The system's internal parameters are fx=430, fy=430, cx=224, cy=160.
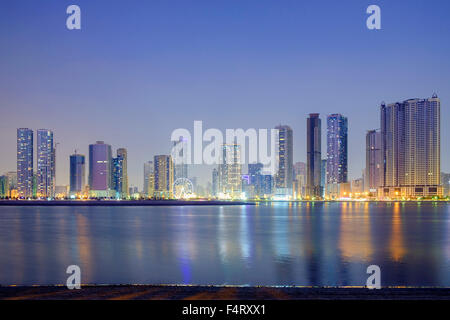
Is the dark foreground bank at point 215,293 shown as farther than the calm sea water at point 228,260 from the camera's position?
No

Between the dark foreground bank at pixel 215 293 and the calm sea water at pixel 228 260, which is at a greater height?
the dark foreground bank at pixel 215 293

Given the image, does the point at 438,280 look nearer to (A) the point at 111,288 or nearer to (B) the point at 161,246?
(A) the point at 111,288

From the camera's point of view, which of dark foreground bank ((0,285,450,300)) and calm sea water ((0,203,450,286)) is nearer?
dark foreground bank ((0,285,450,300))

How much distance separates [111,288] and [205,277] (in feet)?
41.4

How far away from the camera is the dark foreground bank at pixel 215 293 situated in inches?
444

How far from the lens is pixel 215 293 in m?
12.2

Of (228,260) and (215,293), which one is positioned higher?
(215,293)

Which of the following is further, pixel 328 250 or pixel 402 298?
pixel 328 250

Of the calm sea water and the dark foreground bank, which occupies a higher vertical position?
the dark foreground bank

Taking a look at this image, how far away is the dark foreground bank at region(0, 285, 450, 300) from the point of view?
11281 millimetres

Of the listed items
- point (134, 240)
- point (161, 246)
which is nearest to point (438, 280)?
point (161, 246)
